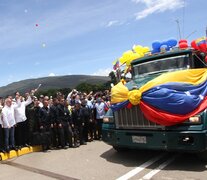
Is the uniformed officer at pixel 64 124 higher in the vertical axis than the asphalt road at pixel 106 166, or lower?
higher

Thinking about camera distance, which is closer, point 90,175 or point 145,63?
point 90,175

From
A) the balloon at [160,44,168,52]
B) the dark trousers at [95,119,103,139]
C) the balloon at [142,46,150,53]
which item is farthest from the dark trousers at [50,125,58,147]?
the balloon at [160,44,168,52]

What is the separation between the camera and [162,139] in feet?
22.1

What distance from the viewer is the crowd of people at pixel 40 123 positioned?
994cm

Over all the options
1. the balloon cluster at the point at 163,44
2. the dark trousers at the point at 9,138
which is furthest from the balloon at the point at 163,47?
the dark trousers at the point at 9,138

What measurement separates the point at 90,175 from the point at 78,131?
4.37 m

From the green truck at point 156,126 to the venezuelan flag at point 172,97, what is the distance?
0.18 metres

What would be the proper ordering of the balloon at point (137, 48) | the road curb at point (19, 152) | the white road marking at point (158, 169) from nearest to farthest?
the white road marking at point (158, 169) → the road curb at point (19, 152) → the balloon at point (137, 48)

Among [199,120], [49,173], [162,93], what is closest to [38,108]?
[49,173]

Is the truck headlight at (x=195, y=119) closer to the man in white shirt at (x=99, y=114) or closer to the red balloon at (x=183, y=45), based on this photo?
the red balloon at (x=183, y=45)

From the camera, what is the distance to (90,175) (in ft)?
22.1

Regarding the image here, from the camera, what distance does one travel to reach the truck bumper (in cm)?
633

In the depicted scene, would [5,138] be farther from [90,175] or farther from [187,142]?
[187,142]

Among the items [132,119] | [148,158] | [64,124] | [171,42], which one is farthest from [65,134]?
[171,42]
